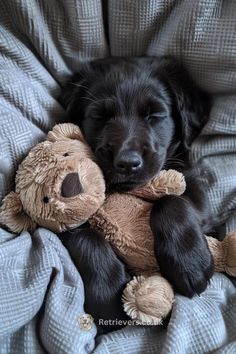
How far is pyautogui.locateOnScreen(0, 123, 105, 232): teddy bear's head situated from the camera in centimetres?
103

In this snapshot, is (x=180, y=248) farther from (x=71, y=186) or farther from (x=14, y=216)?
(x=14, y=216)

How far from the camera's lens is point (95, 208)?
1078mm

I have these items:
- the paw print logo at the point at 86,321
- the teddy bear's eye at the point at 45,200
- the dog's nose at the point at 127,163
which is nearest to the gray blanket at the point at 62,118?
the paw print logo at the point at 86,321

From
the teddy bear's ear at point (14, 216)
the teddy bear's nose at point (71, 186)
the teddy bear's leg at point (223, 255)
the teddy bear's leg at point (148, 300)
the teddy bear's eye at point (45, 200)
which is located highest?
the teddy bear's nose at point (71, 186)

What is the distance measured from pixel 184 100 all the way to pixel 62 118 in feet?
1.21

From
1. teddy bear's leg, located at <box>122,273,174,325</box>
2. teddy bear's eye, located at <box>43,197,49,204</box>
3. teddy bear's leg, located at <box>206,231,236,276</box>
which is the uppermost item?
teddy bear's eye, located at <box>43,197,49,204</box>

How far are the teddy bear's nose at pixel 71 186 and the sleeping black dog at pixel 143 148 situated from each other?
159 millimetres

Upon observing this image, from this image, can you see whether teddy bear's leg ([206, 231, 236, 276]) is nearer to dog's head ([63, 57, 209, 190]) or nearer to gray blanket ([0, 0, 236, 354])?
gray blanket ([0, 0, 236, 354])

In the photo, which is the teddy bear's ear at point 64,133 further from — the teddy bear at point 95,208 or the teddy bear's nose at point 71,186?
the teddy bear's nose at point 71,186

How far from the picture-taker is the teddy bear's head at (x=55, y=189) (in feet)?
3.38

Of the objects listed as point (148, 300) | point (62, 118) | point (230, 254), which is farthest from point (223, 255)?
point (62, 118)

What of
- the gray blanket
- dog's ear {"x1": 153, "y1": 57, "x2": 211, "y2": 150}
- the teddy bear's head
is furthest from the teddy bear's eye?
dog's ear {"x1": 153, "y1": 57, "x2": 211, "y2": 150}

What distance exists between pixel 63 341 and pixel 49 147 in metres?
0.44

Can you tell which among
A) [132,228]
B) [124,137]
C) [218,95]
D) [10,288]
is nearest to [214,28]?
[218,95]
